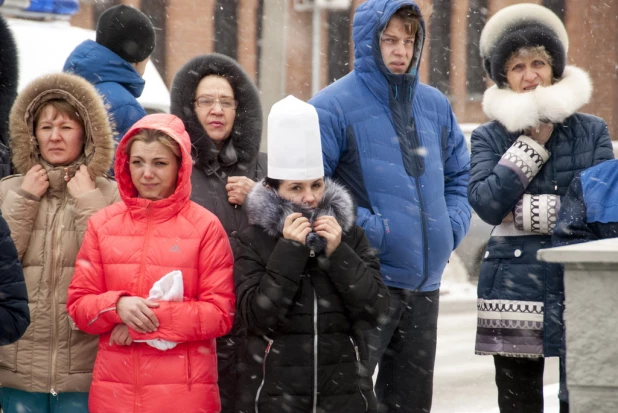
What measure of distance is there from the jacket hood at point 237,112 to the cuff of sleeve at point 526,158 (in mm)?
1202

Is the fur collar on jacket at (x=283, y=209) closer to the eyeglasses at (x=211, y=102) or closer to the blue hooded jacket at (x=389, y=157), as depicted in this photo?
the blue hooded jacket at (x=389, y=157)

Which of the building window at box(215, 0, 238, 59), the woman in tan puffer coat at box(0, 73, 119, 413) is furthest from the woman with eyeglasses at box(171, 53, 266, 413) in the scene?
the building window at box(215, 0, 238, 59)

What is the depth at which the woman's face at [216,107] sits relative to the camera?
5.30 meters

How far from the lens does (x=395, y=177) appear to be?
5.07 metres

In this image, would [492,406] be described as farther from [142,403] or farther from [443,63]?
[443,63]

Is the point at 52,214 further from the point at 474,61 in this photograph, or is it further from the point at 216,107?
the point at 474,61

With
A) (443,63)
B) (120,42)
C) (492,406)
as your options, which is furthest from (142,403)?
(443,63)

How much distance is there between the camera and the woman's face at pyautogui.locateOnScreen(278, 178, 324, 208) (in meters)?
4.55

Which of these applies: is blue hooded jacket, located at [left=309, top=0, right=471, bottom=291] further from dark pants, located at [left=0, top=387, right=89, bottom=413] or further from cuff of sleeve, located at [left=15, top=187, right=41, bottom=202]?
dark pants, located at [left=0, top=387, right=89, bottom=413]

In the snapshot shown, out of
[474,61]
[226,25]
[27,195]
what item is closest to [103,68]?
[27,195]

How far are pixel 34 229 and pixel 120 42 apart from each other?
1.98 metres

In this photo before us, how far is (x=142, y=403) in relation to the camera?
436 centimetres

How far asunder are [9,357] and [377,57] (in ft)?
6.89

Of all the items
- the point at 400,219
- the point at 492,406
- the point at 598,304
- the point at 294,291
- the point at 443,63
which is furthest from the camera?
the point at 443,63
